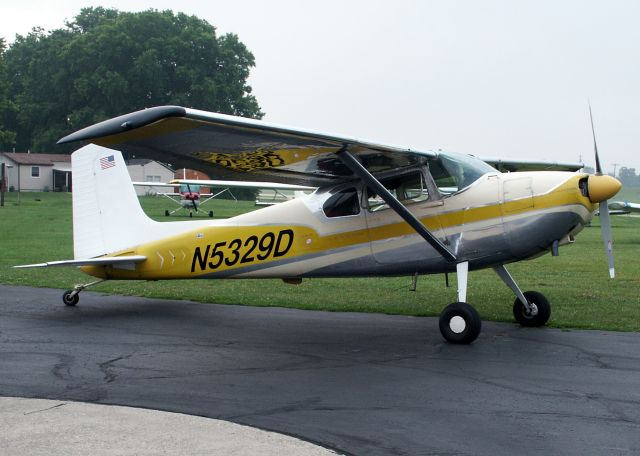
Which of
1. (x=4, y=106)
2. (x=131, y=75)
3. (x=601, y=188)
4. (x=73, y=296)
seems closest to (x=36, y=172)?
(x=4, y=106)

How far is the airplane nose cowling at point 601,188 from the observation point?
29.2 ft

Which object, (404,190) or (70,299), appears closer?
(404,190)

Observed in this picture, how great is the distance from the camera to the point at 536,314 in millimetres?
10109

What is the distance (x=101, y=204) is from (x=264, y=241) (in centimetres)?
304

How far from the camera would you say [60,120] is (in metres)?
86.9

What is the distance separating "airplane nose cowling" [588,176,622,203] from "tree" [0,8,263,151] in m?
71.9

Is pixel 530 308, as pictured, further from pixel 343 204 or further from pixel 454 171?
pixel 343 204

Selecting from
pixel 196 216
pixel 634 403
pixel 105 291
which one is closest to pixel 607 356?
pixel 634 403

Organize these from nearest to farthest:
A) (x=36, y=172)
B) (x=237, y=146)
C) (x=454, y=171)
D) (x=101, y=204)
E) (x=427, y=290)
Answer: (x=237, y=146), (x=454, y=171), (x=101, y=204), (x=427, y=290), (x=36, y=172)

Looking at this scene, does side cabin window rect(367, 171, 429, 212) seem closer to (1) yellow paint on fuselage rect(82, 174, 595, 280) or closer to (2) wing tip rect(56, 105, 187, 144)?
(1) yellow paint on fuselage rect(82, 174, 595, 280)

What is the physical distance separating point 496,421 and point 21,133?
9412cm

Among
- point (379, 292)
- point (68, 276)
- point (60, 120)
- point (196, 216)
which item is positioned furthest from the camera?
point (60, 120)

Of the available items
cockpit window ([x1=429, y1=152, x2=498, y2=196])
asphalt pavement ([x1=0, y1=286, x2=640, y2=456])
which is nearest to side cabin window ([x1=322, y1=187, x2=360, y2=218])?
cockpit window ([x1=429, y1=152, x2=498, y2=196])

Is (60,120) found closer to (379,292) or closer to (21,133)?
(21,133)
